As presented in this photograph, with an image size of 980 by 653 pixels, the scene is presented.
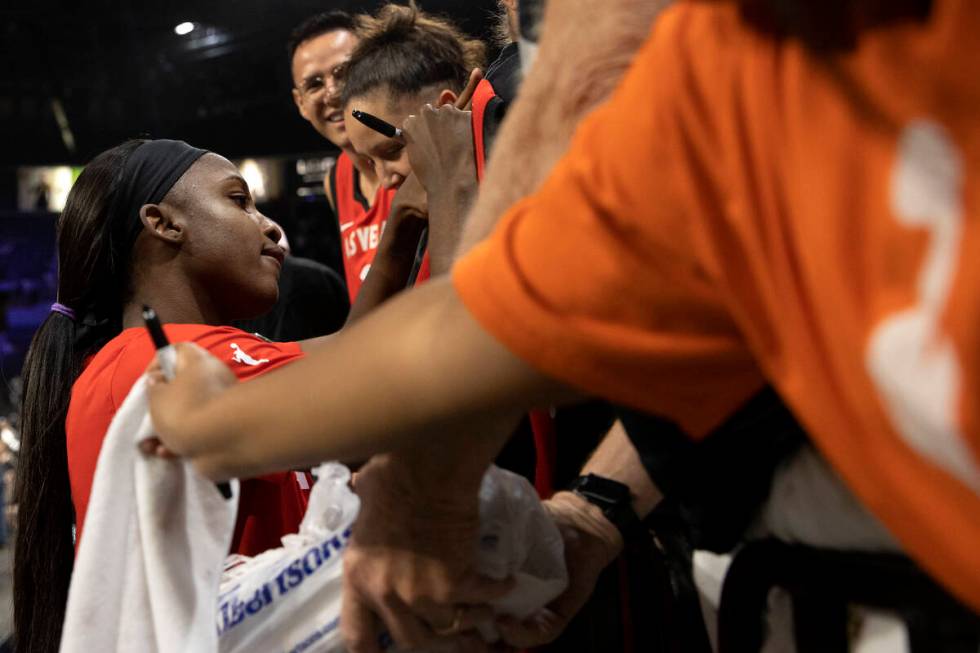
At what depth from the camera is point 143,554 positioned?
32.5 inches

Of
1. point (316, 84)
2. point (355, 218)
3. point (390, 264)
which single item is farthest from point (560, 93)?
point (316, 84)

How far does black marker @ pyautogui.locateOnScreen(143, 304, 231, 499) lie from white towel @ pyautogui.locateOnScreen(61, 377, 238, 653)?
0.02 metres

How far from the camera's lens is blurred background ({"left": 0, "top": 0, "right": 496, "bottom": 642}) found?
546 centimetres

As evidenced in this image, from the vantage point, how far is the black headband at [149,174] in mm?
1528

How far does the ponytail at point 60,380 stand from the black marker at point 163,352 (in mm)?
675

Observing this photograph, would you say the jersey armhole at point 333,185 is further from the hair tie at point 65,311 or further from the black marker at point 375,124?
the hair tie at point 65,311

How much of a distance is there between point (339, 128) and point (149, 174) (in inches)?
56.7

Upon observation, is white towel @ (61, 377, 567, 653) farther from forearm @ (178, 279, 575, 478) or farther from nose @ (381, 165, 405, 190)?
nose @ (381, 165, 405, 190)

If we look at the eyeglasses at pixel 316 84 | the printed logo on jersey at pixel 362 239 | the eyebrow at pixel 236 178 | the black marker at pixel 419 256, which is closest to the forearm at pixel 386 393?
the black marker at pixel 419 256

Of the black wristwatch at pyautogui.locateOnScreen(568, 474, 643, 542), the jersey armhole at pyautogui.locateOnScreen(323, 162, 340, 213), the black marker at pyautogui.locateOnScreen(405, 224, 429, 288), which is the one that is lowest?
the jersey armhole at pyautogui.locateOnScreen(323, 162, 340, 213)

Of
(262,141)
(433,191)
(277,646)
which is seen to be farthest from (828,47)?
(262,141)

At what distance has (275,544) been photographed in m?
1.31

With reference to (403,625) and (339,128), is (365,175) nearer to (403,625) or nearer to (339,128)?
(339,128)

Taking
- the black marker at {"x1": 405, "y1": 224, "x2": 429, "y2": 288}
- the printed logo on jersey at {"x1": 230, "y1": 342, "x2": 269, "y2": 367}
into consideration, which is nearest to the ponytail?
the printed logo on jersey at {"x1": 230, "y1": 342, "x2": 269, "y2": 367}
